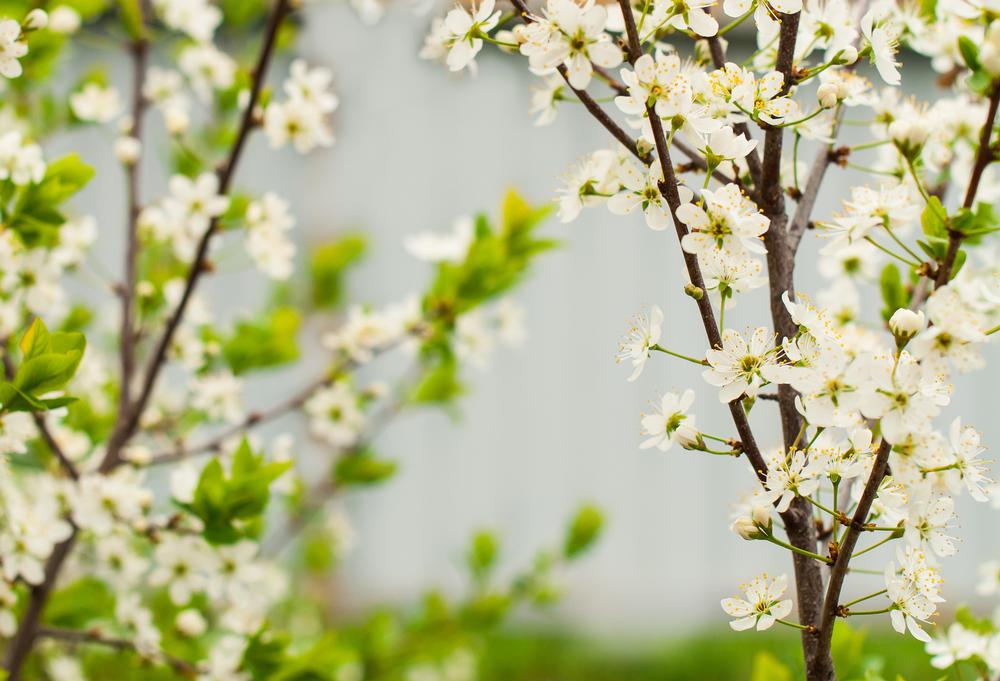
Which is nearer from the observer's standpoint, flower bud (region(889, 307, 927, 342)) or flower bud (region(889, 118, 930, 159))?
flower bud (region(889, 307, 927, 342))

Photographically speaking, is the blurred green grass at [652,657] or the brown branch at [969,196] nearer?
the brown branch at [969,196]

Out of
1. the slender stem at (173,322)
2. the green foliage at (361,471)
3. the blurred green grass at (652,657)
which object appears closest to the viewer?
the slender stem at (173,322)

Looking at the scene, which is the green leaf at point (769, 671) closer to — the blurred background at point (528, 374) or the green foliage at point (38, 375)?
the green foliage at point (38, 375)

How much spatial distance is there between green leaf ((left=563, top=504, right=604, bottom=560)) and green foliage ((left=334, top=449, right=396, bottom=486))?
0.25 meters

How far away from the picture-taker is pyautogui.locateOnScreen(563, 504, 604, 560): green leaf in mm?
1210

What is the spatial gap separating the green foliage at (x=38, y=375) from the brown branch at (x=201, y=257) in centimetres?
24

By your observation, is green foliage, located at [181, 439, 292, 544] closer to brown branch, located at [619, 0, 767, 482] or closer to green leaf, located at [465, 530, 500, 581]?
brown branch, located at [619, 0, 767, 482]

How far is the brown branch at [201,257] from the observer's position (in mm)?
836

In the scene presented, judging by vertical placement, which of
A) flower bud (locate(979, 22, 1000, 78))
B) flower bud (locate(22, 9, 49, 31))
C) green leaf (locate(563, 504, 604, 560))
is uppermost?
flower bud (locate(979, 22, 1000, 78))

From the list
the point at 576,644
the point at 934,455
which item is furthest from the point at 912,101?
the point at 576,644

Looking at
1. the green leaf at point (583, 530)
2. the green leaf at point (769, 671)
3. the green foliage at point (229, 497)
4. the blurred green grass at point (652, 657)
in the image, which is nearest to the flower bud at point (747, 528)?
the green leaf at point (769, 671)

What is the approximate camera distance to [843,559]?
0.48m

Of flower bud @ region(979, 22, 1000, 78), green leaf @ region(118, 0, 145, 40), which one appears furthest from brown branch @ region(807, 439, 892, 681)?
green leaf @ region(118, 0, 145, 40)

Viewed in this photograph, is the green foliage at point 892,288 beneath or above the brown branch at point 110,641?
above
